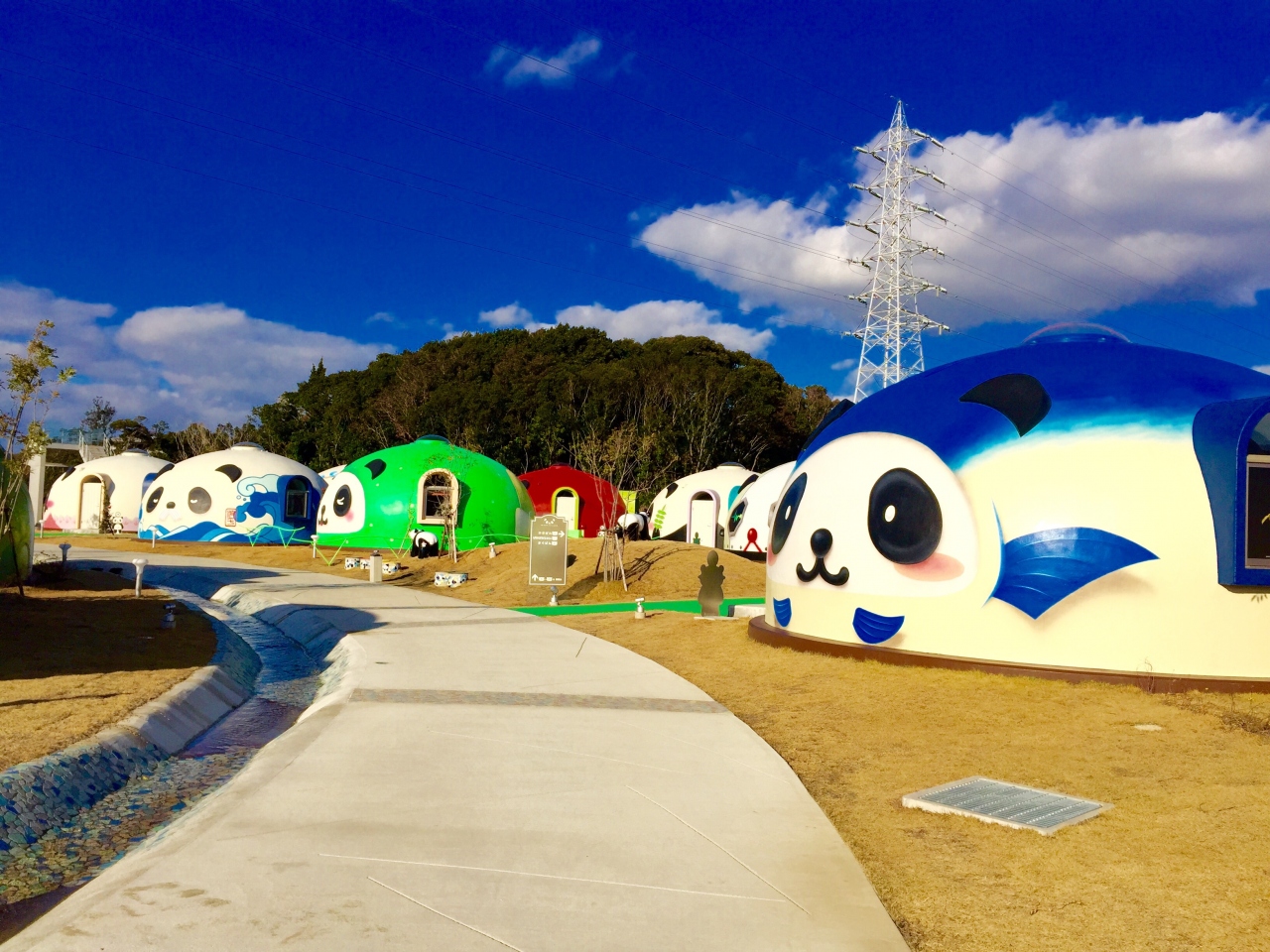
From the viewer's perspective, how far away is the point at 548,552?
2009 cm

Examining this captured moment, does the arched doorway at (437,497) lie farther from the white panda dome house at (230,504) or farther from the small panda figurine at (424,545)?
the white panda dome house at (230,504)

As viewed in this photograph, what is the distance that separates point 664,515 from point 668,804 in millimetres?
30213

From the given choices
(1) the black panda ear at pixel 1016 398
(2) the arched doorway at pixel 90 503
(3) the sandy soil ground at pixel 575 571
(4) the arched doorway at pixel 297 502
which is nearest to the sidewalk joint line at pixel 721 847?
(1) the black panda ear at pixel 1016 398

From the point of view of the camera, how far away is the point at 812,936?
3.87m

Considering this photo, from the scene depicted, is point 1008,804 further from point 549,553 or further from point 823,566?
point 549,553

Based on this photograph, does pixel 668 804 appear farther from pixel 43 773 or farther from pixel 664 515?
pixel 664 515

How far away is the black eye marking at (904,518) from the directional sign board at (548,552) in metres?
10.2

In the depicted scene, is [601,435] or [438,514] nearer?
[438,514]

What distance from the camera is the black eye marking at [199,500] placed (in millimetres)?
33938

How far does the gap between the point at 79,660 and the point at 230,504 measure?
2507cm

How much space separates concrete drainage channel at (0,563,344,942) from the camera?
5250mm

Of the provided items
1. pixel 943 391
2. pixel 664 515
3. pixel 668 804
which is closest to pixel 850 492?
pixel 943 391

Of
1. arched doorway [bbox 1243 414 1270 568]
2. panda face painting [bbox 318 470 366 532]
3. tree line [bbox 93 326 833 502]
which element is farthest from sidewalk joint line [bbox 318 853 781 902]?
tree line [bbox 93 326 833 502]

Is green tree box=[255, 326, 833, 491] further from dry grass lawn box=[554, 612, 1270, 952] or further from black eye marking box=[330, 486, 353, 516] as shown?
dry grass lawn box=[554, 612, 1270, 952]
